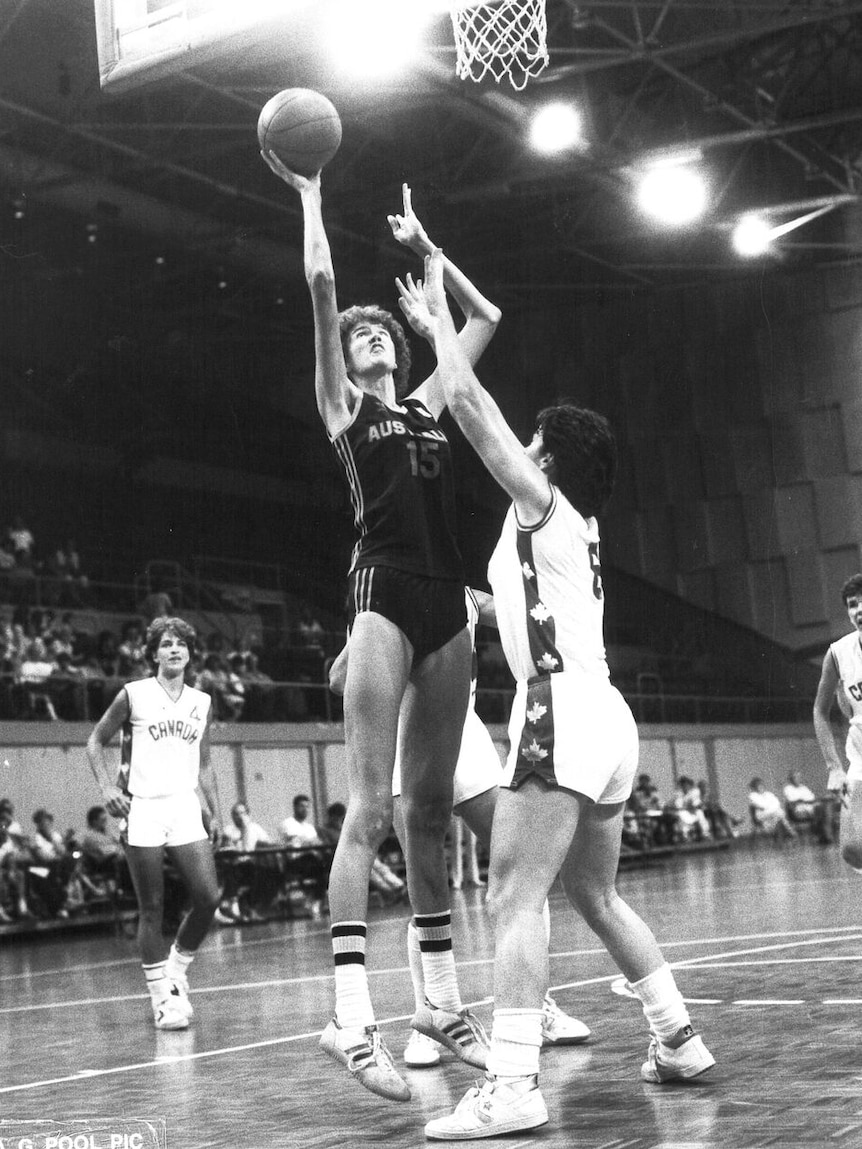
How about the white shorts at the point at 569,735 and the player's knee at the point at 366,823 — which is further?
the player's knee at the point at 366,823

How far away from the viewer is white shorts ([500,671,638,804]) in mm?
4035

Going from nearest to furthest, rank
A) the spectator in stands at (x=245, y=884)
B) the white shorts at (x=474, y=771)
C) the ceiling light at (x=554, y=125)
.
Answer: the white shorts at (x=474, y=771), the spectator in stands at (x=245, y=884), the ceiling light at (x=554, y=125)

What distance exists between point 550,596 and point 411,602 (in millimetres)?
583

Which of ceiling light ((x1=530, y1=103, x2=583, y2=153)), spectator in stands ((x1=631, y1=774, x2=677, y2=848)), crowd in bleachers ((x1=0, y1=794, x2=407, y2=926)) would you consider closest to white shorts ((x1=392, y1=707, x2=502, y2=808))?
crowd in bleachers ((x1=0, y1=794, x2=407, y2=926))

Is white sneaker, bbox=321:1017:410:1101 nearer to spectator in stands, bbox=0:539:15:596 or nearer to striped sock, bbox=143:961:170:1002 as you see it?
striped sock, bbox=143:961:170:1002

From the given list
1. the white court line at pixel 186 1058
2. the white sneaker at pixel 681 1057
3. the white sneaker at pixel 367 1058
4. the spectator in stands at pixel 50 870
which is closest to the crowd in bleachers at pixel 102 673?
the spectator in stands at pixel 50 870

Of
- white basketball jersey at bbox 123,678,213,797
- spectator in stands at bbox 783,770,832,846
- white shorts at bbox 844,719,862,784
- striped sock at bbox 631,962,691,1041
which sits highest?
white basketball jersey at bbox 123,678,213,797

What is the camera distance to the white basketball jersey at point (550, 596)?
4.18m

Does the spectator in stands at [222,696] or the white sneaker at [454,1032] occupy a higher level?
the spectator in stands at [222,696]

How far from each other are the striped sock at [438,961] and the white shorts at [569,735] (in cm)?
109

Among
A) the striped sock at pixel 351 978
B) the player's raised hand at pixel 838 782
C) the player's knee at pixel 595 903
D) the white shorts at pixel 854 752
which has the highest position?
the white shorts at pixel 854 752

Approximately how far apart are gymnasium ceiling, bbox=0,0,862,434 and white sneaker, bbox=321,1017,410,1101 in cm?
1409

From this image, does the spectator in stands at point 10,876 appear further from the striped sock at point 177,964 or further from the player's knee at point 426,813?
the player's knee at point 426,813

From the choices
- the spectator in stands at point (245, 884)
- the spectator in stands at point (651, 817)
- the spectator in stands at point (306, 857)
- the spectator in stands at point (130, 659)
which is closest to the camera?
the spectator in stands at point (245, 884)
